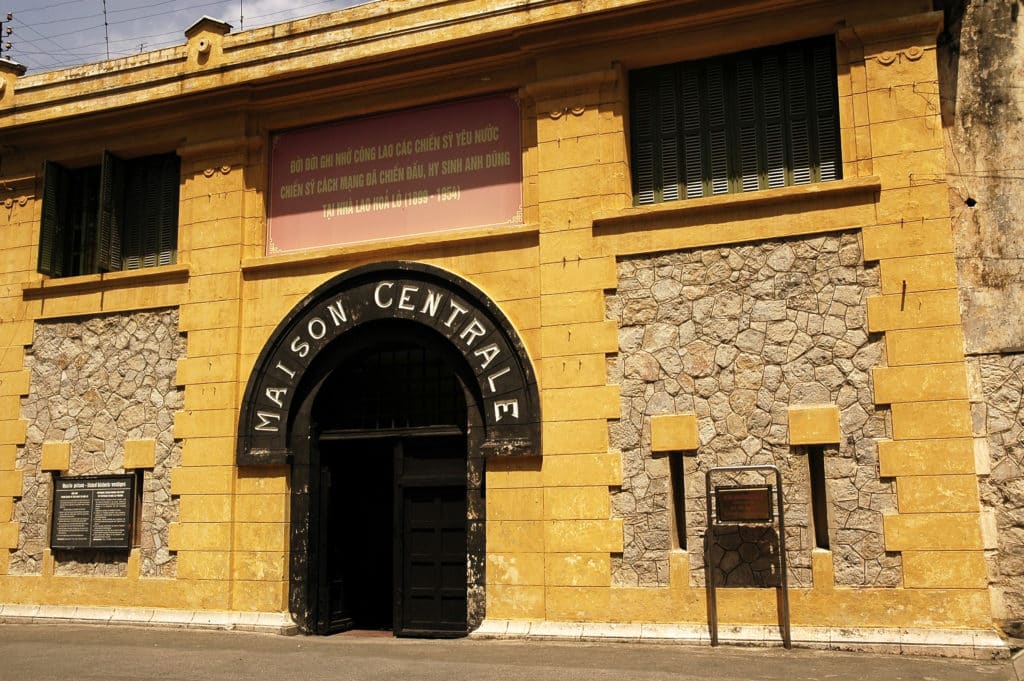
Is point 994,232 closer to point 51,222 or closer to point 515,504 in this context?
point 515,504

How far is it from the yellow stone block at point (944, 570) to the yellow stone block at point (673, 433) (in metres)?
2.55

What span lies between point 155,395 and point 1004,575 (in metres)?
11.0

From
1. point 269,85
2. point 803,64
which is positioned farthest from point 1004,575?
point 269,85

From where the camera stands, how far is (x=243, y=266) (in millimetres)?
13984

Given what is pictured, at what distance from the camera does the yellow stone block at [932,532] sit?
1023 cm

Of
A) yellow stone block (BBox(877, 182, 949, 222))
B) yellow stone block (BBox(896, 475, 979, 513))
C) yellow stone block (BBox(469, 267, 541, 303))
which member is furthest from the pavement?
yellow stone block (BBox(877, 182, 949, 222))

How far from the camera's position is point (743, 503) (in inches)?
421

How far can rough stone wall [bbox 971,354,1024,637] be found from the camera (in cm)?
1043

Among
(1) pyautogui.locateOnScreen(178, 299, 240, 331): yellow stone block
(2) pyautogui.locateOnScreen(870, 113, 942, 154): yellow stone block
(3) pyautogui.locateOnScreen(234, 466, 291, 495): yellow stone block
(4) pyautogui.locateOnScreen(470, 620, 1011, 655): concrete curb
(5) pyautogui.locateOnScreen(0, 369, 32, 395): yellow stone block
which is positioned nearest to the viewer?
(4) pyautogui.locateOnScreen(470, 620, 1011, 655): concrete curb

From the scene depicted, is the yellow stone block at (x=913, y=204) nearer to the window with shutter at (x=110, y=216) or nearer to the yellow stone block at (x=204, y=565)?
the yellow stone block at (x=204, y=565)

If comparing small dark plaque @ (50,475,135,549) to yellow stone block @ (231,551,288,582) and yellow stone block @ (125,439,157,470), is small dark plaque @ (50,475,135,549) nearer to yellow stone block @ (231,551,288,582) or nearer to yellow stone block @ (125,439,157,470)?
yellow stone block @ (125,439,157,470)

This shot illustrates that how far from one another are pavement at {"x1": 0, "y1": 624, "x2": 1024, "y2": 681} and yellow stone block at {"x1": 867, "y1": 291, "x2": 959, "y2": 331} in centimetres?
343

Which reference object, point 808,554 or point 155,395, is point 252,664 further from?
point 808,554

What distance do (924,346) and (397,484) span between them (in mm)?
6699
